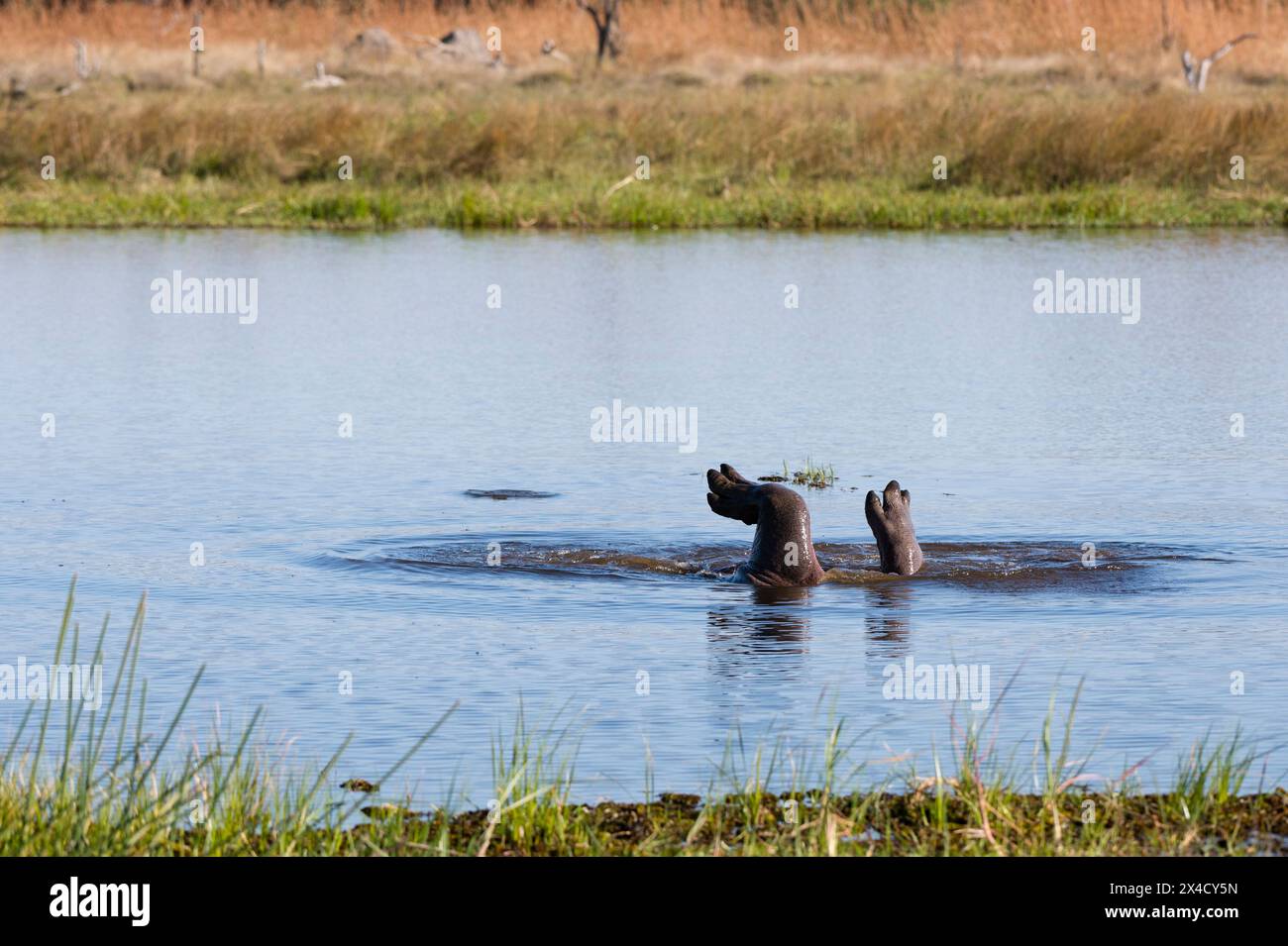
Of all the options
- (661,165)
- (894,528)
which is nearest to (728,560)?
(894,528)

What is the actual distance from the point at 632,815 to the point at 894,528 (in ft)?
14.7

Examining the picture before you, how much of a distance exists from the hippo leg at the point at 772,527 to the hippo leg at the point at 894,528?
12.0 inches

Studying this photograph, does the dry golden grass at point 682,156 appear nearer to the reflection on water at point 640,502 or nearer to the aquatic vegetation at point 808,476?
the reflection on water at point 640,502

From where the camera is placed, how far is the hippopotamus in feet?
36.1

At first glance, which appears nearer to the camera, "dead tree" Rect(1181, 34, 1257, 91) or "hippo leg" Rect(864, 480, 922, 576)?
"hippo leg" Rect(864, 480, 922, 576)

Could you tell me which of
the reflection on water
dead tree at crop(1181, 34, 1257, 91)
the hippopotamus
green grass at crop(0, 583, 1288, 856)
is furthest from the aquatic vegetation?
dead tree at crop(1181, 34, 1257, 91)

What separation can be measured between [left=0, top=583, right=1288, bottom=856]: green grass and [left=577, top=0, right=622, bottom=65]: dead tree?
4476cm

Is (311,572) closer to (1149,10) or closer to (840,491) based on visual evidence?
(840,491)

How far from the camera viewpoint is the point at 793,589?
435 inches
